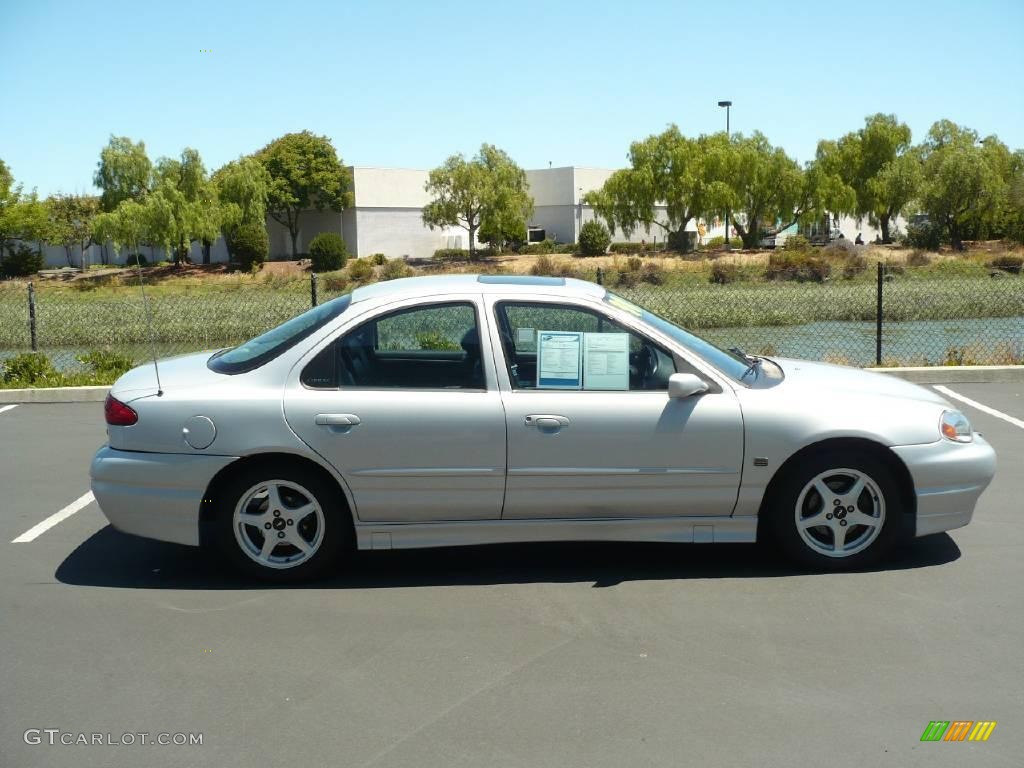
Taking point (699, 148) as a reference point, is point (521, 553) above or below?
below

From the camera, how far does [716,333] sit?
19281 mm

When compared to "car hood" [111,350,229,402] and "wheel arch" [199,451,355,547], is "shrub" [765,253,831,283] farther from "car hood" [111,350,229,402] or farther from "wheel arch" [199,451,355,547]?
"wheel arch" [199,451,355,547]

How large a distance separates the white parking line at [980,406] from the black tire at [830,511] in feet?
15.5

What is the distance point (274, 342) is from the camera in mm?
5684

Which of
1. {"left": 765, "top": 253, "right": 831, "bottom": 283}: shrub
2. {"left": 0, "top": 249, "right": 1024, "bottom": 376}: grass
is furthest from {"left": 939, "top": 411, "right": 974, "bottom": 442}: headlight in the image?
{"left": 765, "top": 253, "right": 831, "bottom": 283}: shrub

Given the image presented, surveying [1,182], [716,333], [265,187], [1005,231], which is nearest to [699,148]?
[1005,231]

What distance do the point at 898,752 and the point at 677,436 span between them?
200 centimetres

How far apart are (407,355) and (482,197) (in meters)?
58.2

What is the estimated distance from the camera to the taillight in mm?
5395

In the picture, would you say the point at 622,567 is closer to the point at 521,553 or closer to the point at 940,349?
the point at 521,553

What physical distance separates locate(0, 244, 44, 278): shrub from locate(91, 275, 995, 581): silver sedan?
5967cm

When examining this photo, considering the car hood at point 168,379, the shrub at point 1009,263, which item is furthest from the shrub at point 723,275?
the car hood at point 168,379

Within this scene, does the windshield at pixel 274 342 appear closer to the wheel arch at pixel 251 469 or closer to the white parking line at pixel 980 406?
the wheel arch at pixel 251 469

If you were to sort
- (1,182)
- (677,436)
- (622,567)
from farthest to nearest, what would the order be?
(1,182), (622,567), (677,436)
